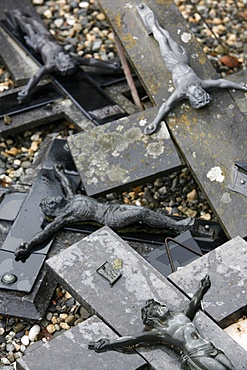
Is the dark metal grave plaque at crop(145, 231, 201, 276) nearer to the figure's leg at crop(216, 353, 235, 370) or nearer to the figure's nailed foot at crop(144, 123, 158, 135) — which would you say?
the figure's nailed foot at crop(144, 123, 158, 135)

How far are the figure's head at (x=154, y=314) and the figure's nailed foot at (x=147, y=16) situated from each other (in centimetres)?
306

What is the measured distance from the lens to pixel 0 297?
6.60 meters

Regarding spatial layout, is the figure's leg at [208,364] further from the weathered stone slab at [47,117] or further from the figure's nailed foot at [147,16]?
the figure's nailed foot at [147,16]

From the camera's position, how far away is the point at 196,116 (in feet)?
23.8

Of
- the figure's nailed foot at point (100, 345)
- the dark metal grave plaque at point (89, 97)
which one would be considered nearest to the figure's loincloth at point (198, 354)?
the figure's nailed foot at point (100, 345)

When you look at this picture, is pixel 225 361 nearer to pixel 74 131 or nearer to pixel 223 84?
pixel 223 84

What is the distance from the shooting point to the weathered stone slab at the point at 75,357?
5406 mm

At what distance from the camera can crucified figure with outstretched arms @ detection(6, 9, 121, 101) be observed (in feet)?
27.2

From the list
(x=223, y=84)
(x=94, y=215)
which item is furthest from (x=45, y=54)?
(x=94, y=215)

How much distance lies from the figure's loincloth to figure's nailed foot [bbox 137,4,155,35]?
11.2 ft

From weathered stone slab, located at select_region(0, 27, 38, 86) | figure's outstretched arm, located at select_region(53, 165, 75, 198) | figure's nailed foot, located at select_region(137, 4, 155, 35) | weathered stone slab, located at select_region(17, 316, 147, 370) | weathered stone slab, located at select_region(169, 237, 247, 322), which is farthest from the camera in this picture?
weathered stone slab, located at select_region(0, 27, 38, 86)

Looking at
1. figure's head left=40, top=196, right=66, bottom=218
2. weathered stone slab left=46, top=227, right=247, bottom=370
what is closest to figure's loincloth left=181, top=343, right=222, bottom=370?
weathered stone slab left=46, top=227, right=247, bottom=370

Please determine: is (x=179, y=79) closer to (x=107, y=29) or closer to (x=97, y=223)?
(x=97, y=223)

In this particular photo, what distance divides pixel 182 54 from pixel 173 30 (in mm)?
404
